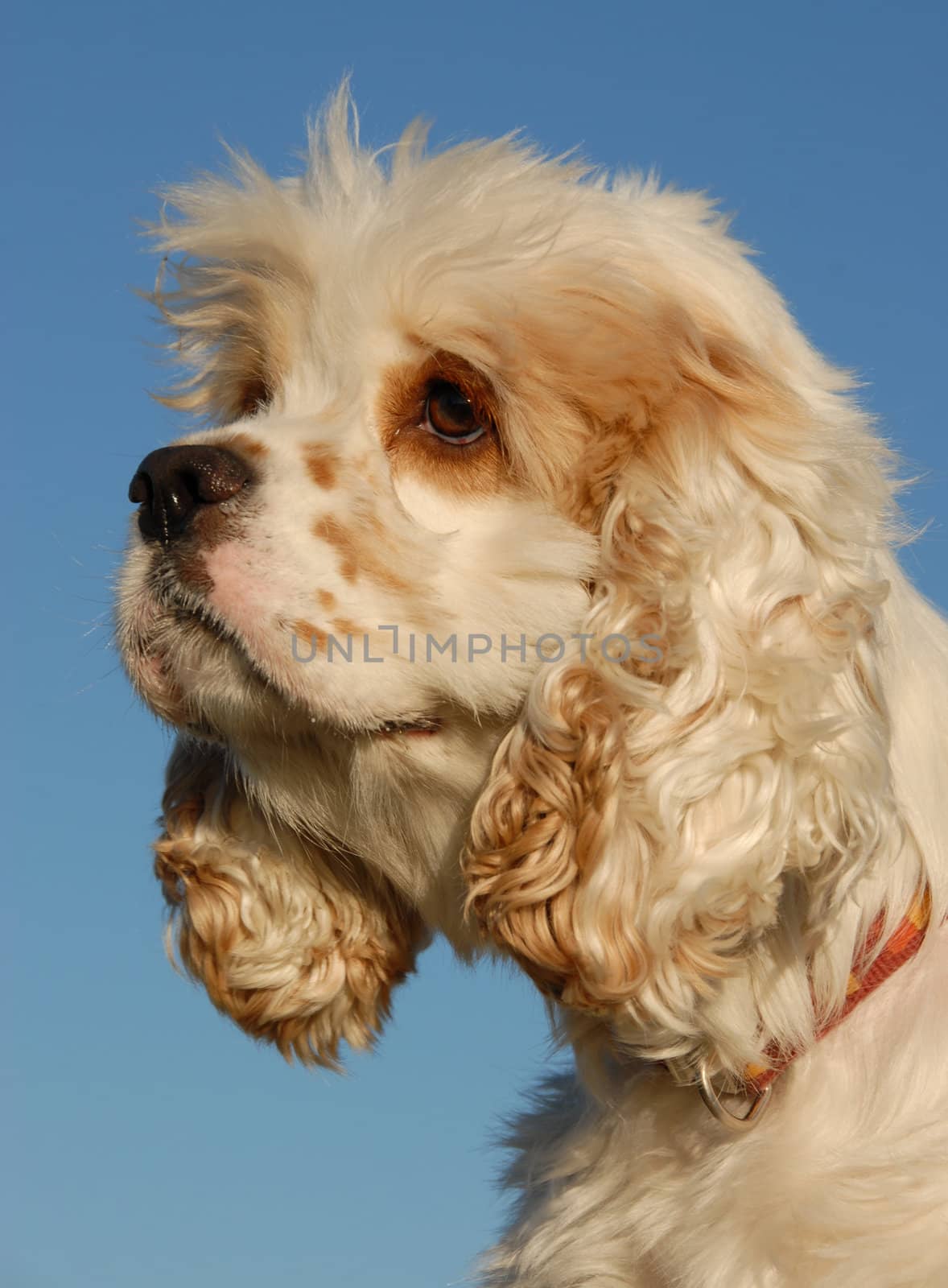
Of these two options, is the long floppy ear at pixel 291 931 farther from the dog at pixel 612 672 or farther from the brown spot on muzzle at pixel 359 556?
the brown spot on muzzle at pixel 359 556

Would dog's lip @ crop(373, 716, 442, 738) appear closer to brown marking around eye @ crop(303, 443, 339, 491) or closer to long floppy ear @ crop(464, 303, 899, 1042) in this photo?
long floppy ear @ crop(464, 303, 899, 1042)

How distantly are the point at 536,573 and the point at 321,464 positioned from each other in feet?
1.67

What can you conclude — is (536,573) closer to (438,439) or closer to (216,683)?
(438,439)

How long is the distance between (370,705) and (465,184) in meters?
1.27

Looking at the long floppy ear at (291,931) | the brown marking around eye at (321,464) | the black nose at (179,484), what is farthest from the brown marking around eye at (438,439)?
the long floppy ear at (291,931)

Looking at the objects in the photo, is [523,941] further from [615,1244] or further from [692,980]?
[615,1244]

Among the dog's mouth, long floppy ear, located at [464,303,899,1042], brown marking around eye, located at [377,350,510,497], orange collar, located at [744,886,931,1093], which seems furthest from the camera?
brown marking around eye, located at [377,350,510,497]

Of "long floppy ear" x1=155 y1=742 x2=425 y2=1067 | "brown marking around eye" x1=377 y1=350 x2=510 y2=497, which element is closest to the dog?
"brown marking around eye" x1=377 y1=350 x2=510 y2=497

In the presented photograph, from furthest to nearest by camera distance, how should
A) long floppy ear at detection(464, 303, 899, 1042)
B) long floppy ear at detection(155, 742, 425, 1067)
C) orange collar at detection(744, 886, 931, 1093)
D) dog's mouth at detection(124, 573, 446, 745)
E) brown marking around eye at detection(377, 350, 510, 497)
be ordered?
long floppy ear at detection(155, 742, 425, 1067) < brown marking around eye at detection(377, 350, 510, 497) < dog's mouth at detection(124, 573, 446, 745) < orange collar at detection(744, 886, 931, 1093) < long floppy ear at detection(464, 303, 899, 1042)

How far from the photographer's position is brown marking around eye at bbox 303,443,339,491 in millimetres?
3277

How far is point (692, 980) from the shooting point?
299cm

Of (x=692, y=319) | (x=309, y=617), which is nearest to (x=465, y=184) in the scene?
(x=692, y=319)

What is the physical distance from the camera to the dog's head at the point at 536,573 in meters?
3.02

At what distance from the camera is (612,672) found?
3133mm
